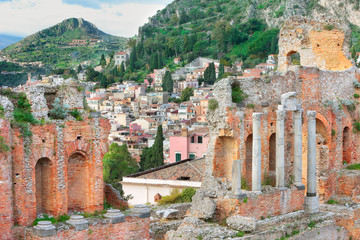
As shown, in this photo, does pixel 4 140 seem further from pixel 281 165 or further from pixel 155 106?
pixel 155 106

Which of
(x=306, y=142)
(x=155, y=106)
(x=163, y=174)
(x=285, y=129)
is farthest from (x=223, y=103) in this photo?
(x=155, y=106)

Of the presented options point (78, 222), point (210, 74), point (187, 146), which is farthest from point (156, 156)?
point (210, 74)

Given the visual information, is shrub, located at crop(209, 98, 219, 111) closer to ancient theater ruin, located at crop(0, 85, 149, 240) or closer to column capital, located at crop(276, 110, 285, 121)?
column capital, located at crop(276, 110, 285, 121)

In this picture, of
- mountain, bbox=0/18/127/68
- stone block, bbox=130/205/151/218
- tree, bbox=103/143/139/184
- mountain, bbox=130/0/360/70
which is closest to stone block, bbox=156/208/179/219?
stone block, bbox=130/205/151/218

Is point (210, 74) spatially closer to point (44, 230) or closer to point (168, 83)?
point (168, 83)

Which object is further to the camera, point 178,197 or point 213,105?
point 178,197

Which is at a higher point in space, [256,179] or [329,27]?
[329,27]

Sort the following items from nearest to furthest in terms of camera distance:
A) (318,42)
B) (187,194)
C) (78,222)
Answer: (78,222) → (318,42) → (187,194)

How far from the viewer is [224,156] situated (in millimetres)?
18844

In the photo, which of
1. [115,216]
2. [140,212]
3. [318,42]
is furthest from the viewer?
[318,42]

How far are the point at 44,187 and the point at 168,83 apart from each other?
3980 inches

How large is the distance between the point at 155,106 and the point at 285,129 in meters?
80.4

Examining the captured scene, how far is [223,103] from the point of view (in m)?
18.6

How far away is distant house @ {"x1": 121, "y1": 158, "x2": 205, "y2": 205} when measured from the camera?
3019cm
